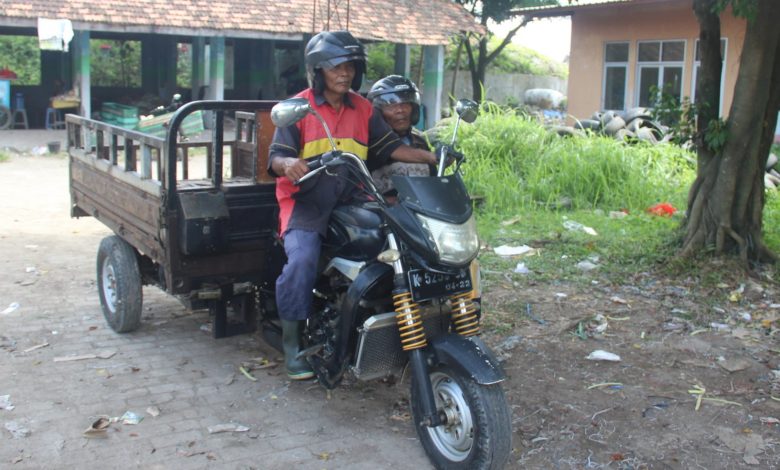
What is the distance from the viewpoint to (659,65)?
19.2 m

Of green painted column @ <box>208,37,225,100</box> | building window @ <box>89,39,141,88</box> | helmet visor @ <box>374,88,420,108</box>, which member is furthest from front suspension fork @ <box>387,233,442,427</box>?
building window @ <box>89,39,141,88</box>

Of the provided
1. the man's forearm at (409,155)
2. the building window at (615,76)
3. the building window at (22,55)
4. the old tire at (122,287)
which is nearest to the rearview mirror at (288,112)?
the man's forearm at (409,155)

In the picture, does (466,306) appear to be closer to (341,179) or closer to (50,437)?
(341,179)

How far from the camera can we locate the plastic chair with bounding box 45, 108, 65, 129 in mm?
19719

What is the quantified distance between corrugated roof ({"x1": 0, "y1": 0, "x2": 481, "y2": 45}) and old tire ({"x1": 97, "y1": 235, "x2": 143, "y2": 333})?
9.33 meters

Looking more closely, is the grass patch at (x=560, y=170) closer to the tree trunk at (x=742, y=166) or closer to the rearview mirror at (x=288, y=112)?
the tree trunk at (x=742, y=166)

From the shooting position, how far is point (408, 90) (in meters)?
4.70

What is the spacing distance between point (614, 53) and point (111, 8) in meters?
12.1

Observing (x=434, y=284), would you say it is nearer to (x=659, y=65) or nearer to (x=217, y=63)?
(x=217, y=63)

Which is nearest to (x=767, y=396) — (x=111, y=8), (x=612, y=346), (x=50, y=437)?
(x=612, y=346)

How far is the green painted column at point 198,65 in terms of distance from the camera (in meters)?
→ 20.7

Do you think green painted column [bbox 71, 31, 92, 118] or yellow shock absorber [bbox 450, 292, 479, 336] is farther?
green painted column [bbox 71, 31, 92, 118]

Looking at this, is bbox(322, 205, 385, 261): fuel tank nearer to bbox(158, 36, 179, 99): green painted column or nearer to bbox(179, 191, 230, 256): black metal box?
bbox(179, 191, 230, 256): black metal box

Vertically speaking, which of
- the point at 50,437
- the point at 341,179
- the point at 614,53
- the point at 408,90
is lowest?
the point at 50,437
